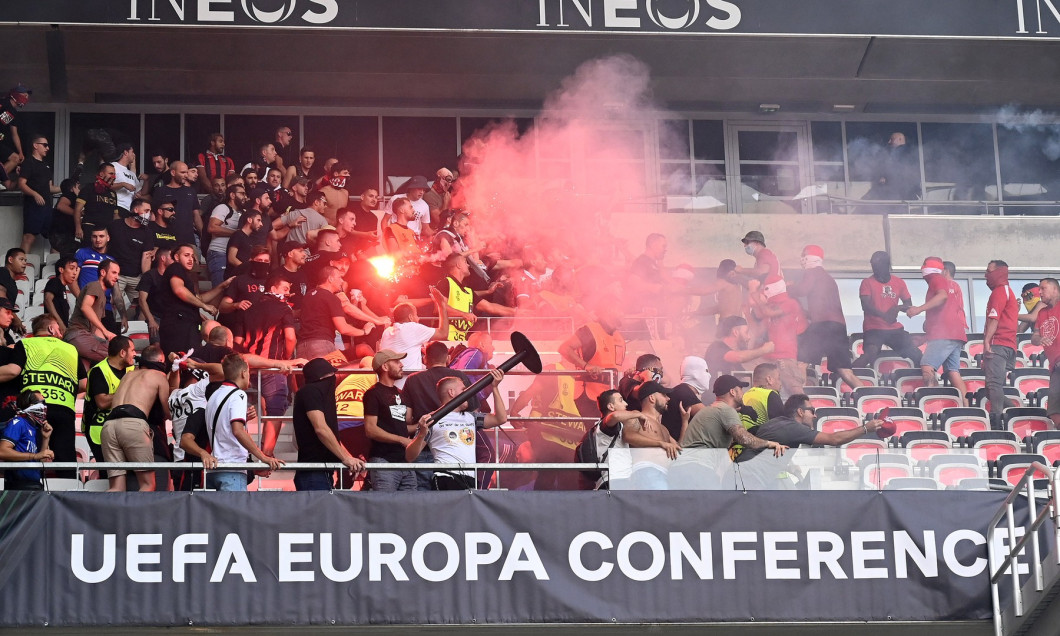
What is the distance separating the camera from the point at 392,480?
30.2ft

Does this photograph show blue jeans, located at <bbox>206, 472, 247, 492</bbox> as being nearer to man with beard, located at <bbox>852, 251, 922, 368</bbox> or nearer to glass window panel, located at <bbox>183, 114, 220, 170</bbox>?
man with beard, located at <bbox>852, 251, 922, 368</bbox>

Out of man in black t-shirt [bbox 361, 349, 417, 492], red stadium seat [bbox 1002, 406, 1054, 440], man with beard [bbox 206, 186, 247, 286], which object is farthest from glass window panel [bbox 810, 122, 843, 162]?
man in black t-shirt [bbox 361, 349, 417, 492]

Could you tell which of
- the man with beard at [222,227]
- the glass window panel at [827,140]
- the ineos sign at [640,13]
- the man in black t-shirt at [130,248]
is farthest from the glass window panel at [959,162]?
the man in black t-shirt at [130,248]

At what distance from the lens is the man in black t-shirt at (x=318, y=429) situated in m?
9.02

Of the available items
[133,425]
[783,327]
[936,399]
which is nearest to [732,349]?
[783,327]

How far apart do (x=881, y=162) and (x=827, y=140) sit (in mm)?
→ 771

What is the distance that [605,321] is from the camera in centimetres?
1178

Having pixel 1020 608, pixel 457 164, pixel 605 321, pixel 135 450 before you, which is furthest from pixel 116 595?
pixel 457 164

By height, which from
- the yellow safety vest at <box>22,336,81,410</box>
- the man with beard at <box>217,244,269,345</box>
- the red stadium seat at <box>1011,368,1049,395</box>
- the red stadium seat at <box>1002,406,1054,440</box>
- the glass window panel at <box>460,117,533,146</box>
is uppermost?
the glass window panel at <box>460,117,533,146</box>

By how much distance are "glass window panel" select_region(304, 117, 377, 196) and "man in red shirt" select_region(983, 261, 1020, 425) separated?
814cm

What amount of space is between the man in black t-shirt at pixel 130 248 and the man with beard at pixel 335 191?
1846mm

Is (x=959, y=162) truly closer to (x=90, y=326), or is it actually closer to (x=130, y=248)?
(x=130, y=248)

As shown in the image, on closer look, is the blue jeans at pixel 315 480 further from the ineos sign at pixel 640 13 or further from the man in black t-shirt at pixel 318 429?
the ineos sign at pixel 640 13

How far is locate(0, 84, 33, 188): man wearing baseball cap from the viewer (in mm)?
14509
